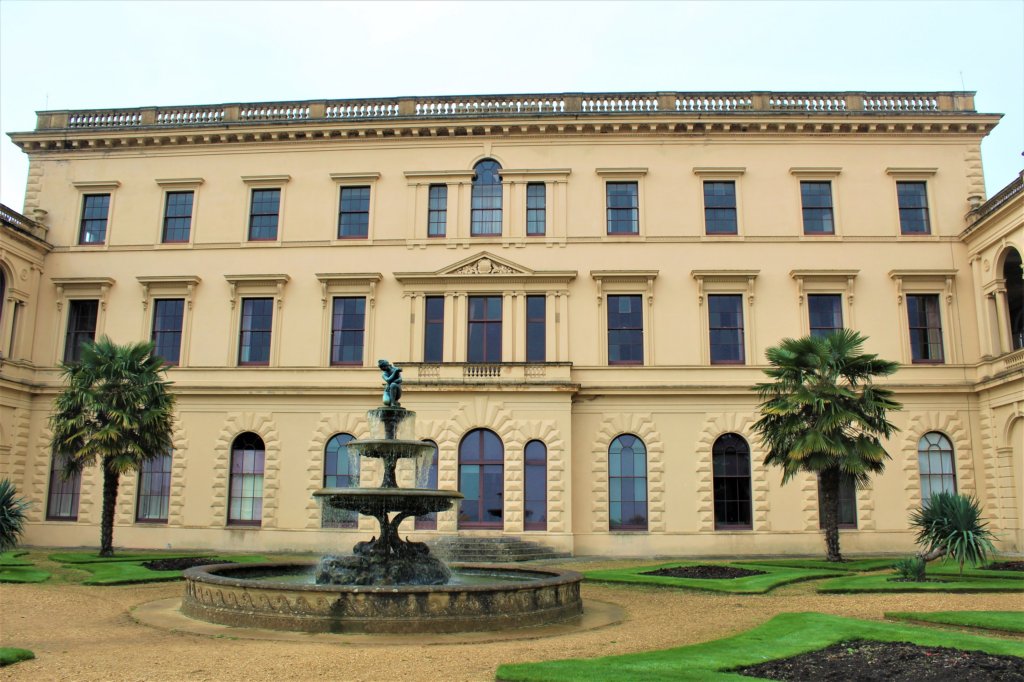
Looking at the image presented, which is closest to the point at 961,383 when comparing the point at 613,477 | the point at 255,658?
the point at 613,477

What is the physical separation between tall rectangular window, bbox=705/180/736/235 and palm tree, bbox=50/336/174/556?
750 inches

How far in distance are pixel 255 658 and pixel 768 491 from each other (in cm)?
2081

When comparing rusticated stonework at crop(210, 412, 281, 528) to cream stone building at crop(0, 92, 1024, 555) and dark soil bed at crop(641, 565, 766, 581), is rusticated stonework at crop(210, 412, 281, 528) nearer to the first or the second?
cream stone building at crop(0, 92, 1024, 555)

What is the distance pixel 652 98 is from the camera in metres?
30.0

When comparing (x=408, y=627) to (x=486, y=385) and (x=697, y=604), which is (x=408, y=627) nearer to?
(x=697, y=604)

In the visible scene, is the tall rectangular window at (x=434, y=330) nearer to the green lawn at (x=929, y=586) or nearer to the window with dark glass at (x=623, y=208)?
the window with dark glass at (x=623, y=208)

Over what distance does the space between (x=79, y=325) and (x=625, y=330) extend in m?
19.9

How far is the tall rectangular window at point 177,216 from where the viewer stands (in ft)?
100

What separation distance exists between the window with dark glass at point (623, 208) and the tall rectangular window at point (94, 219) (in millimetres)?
18740

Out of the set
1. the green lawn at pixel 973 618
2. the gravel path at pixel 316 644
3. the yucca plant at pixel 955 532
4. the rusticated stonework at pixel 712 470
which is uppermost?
the rusticated stonework at pixel 712 470

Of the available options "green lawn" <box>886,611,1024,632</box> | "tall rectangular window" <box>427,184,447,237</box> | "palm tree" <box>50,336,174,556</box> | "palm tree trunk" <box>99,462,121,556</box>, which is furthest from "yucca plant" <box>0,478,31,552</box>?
"green lawn" <box>886,611,1024,632</box>

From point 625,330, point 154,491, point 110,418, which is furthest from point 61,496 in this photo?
point 625,330

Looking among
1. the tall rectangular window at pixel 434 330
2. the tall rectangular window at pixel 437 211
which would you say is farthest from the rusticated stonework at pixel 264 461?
the tall rectangular window at pixel 437 211

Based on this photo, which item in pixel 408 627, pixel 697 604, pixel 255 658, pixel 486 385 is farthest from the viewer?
pixel 486 385
